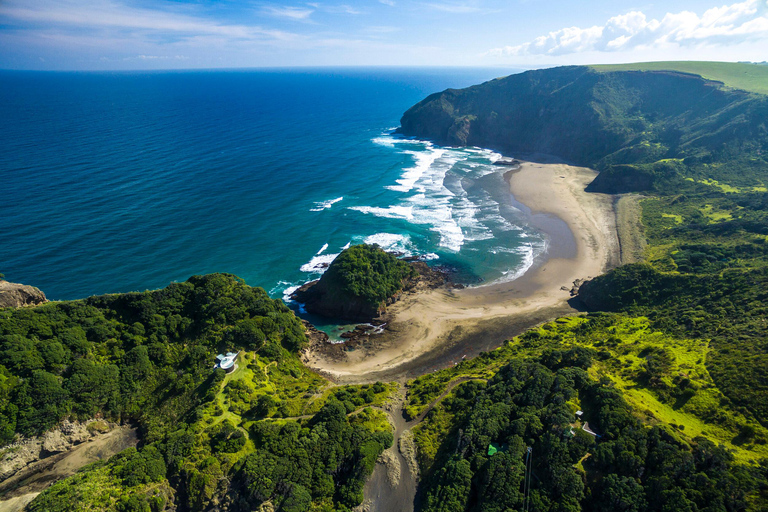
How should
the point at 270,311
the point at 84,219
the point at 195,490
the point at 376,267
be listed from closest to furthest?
1. the point at 195,490
2. the point at 270,311
3. the point at 376,267
4. the point at 84,219

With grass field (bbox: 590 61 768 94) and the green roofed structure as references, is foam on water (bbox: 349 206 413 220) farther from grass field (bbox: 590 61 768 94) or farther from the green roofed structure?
grass field (bbox: 590 61 768 94)

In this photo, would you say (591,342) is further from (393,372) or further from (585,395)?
(393,372)

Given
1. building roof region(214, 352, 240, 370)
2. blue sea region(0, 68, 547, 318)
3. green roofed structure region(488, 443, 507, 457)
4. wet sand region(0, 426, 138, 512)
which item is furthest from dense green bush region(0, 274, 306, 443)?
green roofed structure region(488, 443, 507, 457)

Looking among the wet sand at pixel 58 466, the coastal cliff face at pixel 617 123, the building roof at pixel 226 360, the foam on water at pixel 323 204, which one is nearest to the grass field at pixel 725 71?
the coastal cliff face at pixel 617 123

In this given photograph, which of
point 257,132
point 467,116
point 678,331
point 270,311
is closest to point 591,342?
point 678,331

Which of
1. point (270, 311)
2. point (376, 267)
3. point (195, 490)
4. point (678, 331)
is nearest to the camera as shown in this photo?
point (195, 490)

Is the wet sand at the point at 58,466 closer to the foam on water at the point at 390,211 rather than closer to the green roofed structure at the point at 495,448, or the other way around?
the green roofed structure at the point at 495,448

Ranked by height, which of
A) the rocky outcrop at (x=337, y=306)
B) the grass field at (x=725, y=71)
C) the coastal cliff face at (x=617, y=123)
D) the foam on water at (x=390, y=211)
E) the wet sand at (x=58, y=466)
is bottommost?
the wet sand at (x=58, y=466)
